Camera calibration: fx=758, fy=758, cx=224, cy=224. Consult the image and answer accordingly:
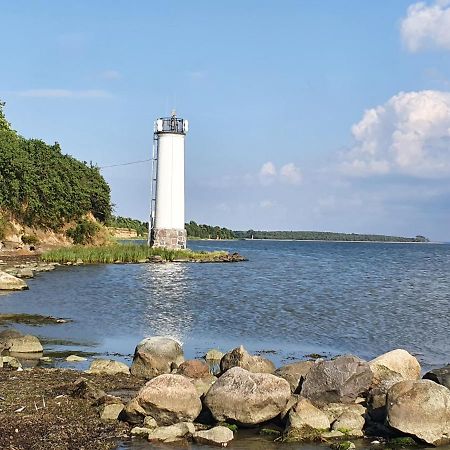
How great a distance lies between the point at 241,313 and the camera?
28.2 m

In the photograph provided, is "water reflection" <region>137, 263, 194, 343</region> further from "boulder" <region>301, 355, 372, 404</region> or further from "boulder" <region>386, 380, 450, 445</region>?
"boulder" <region>386, 380, 450, 445</region>

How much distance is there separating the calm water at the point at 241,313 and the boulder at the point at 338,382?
1.68m

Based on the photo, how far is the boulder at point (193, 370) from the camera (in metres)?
14.0

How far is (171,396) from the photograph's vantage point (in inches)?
449

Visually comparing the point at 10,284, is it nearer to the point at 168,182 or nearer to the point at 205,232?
the point at 168,182

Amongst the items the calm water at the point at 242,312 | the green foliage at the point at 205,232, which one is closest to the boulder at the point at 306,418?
the calm water at the point at 242,312

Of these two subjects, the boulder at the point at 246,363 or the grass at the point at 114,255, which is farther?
the grass at the point at 114,255

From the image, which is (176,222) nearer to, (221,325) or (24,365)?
(221,325)

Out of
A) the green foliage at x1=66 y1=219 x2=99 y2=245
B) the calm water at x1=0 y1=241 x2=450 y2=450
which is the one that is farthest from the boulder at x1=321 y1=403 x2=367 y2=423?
the green foliage at x1=66 y1=219 x2=99 y2=245

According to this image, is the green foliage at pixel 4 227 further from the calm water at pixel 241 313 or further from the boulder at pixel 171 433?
the boulder at pixel 171 433

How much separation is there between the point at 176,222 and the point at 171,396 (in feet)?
155

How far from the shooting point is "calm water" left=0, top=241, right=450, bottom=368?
68.5ft

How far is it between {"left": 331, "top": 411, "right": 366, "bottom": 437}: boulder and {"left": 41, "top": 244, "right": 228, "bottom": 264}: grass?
143ft

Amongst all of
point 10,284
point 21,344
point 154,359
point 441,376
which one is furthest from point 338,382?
point 10,284
